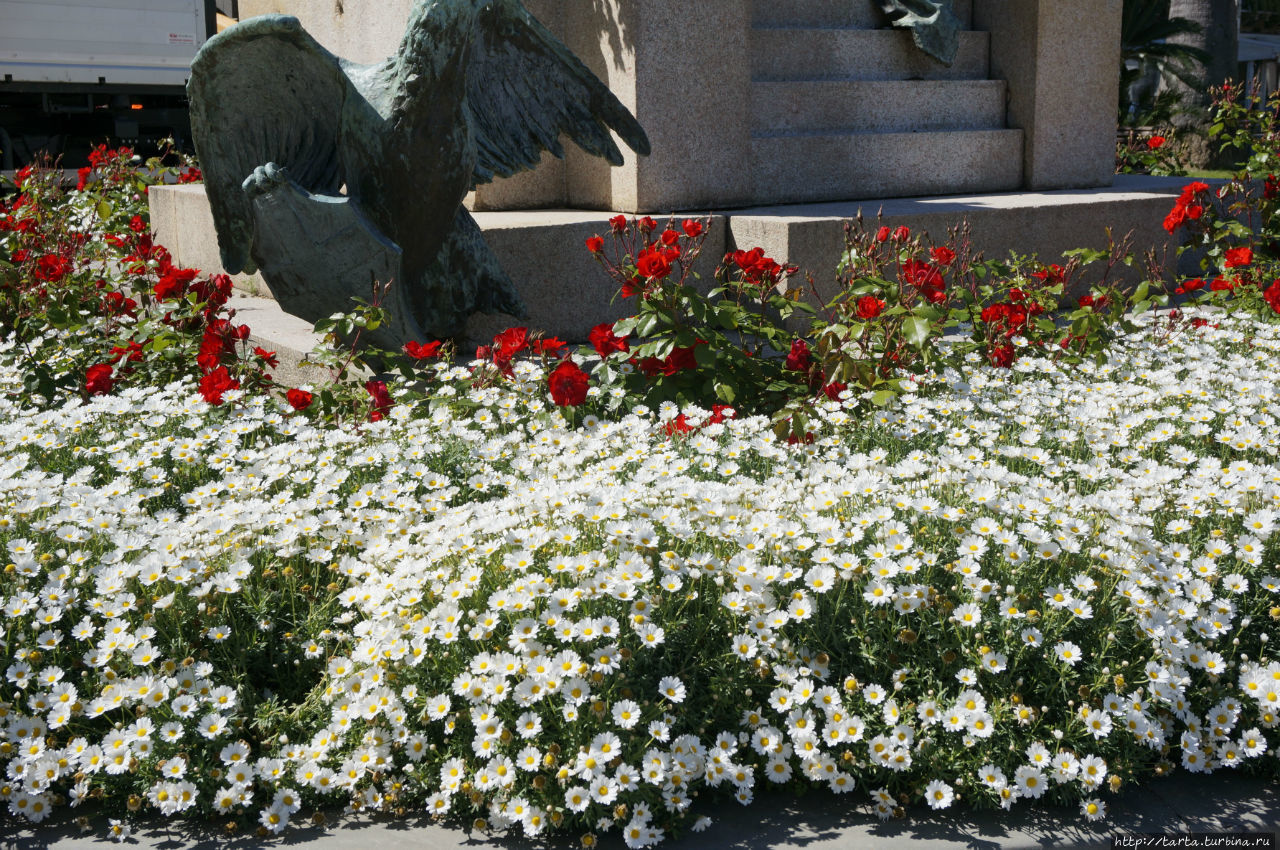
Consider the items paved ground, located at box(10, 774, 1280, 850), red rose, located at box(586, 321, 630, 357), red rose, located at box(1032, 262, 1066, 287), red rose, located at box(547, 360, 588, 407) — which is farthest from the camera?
red rose, located at box(1032, 262, 1066, 287)

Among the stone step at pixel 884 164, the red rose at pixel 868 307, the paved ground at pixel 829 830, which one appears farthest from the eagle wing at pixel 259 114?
the stone step at pixel 884 164

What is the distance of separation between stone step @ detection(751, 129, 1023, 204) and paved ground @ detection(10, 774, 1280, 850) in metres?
→ 4.11

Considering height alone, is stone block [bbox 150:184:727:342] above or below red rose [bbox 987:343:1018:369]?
above

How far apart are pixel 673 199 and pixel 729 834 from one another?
12.5 feet

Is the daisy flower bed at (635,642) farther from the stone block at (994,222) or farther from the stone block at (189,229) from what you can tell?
the stone block at (189,229)

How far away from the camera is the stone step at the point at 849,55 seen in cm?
589

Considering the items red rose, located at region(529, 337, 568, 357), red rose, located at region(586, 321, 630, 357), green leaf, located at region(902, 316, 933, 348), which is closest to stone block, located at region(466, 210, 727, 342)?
red rose, located at region(529, 337, 568, 357)

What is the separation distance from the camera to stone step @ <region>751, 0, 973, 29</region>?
6043 millimetres

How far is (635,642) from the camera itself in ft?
6.94

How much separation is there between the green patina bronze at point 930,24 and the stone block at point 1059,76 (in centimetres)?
46

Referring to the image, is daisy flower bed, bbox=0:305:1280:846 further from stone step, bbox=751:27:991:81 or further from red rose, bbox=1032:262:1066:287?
stone step, bbox=751:27:991:81

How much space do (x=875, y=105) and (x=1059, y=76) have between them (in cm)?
124

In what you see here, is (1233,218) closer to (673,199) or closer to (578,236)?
(673,199)

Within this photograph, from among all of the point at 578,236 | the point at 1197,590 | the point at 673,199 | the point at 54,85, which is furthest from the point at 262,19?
the point at 54,85
